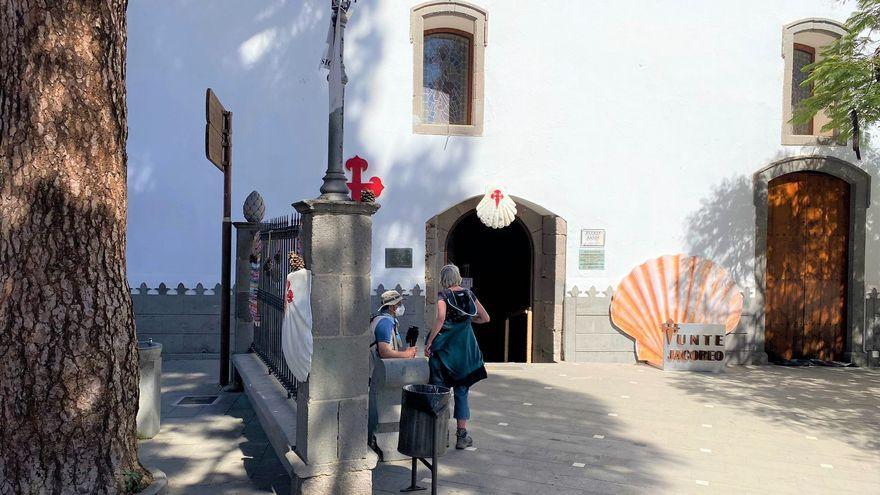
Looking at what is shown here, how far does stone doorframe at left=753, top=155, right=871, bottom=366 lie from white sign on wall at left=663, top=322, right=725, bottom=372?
50.1 inches

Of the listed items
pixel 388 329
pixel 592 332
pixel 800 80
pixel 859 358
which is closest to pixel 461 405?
pixel 388 329

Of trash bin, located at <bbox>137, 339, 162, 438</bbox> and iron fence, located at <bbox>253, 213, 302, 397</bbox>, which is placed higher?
iron fence, located at <bbox>253, 213, 302, 397</bbox>

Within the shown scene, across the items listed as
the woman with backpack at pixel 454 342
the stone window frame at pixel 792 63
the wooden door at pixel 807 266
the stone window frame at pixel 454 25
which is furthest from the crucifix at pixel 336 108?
the wooden door at pixel 807 266

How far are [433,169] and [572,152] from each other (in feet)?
7.48

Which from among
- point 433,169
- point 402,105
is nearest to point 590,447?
point 433,169

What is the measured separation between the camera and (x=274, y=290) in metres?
6.96

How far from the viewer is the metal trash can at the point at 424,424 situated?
450cm

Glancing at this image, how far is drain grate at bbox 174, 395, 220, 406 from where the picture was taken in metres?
7.56

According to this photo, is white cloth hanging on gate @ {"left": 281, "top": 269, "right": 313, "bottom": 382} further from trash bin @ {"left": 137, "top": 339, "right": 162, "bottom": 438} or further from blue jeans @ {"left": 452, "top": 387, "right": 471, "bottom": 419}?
trash bin @ {"left": 137, "top": 339, "right": 162, "bottom": 438}

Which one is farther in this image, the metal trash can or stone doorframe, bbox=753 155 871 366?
stone doorframe, bbox=753 155 871 366

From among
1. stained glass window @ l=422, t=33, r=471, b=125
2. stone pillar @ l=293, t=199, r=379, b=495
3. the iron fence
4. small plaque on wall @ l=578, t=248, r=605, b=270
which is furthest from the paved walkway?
stained glass window @ l=422, t=33, r=471, b=125

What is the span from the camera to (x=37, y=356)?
3.35 m

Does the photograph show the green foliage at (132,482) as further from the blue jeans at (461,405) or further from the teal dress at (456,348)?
the blue jeans at (461,405)

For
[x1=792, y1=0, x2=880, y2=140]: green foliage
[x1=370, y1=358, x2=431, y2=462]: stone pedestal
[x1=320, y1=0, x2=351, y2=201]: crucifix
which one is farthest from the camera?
[x1=792, y1=0, x2=880, y2=140]: green foliage
